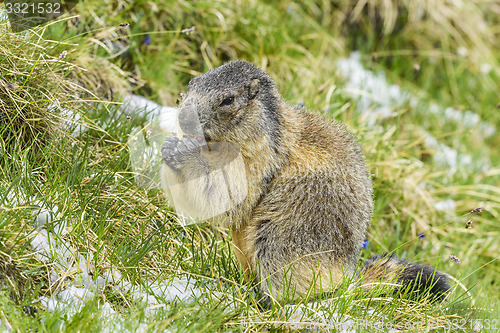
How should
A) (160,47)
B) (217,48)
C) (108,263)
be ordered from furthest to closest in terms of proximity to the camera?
(217,48)
(160,47)
(108,263)

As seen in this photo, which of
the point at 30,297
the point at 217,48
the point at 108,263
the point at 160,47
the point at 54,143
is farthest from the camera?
the point at 217,48

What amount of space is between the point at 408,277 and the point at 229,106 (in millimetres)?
1753

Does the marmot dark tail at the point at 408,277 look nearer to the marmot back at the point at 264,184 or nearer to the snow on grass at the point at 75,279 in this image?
the marmot back at the point at 264,184

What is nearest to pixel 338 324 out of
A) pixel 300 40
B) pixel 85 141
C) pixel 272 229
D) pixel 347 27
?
pixel 272 229

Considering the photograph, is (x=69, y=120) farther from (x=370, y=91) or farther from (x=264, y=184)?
(x=370, y=91)

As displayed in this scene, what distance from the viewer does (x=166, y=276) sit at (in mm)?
3422

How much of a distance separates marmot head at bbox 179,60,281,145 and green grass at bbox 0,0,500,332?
808mm

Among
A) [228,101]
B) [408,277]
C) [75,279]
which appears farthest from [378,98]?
[75,279]

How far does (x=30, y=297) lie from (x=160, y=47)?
3.13 metres

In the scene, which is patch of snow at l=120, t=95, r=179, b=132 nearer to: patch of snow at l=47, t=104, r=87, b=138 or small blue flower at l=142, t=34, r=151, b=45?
patch of snow at l=47, t=104, r=87, b=138

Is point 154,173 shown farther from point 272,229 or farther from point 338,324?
point 338,324

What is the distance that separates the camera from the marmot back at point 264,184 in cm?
334

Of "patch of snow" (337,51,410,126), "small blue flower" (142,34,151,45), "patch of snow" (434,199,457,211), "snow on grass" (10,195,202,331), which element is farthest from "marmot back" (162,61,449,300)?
"patch of snow" (337,51,410,126)

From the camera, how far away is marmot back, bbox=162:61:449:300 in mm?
3340
